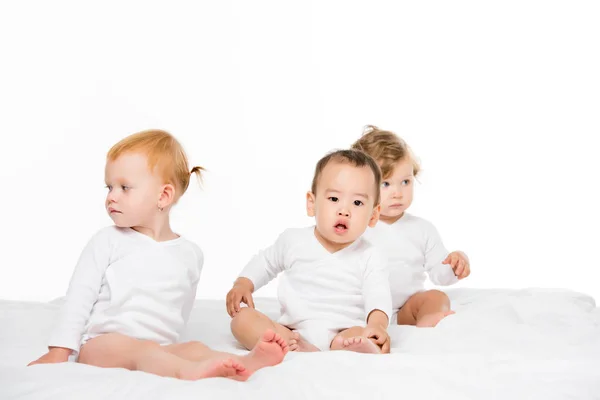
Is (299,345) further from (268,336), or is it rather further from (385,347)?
(268,336)

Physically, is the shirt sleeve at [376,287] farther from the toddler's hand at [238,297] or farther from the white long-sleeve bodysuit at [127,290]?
the white long-sleeve bodysuit at [127,290]

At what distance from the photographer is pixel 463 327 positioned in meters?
2.68

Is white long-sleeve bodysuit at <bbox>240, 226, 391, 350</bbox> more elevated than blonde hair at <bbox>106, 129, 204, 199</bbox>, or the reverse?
blonde hair at <bbox>106, 129, 204, 199</bbox>

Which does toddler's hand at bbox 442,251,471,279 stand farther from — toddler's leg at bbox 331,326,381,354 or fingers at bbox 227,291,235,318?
fingers at bbox 227,291,235,318

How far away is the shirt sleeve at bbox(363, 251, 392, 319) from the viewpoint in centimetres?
267

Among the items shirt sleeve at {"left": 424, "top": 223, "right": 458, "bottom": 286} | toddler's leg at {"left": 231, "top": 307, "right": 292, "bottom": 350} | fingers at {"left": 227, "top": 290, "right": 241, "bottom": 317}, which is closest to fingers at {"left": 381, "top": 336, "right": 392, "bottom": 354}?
toddler's leg at {"left": 231, "top": 307, "right": 292, "bottom": 350}

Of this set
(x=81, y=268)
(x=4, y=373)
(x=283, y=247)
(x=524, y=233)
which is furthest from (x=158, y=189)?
(x=524, y=233)

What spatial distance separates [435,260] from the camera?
3.28 m

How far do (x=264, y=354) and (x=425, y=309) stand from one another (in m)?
1.09

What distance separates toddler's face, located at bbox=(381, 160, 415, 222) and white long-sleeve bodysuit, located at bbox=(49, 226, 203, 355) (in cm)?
93

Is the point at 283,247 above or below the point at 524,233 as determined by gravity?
above

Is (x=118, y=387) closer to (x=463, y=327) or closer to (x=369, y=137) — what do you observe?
(x=463, y=327)

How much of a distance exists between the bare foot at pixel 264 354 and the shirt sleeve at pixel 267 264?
0.73 metres

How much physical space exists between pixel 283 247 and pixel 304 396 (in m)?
1.05
